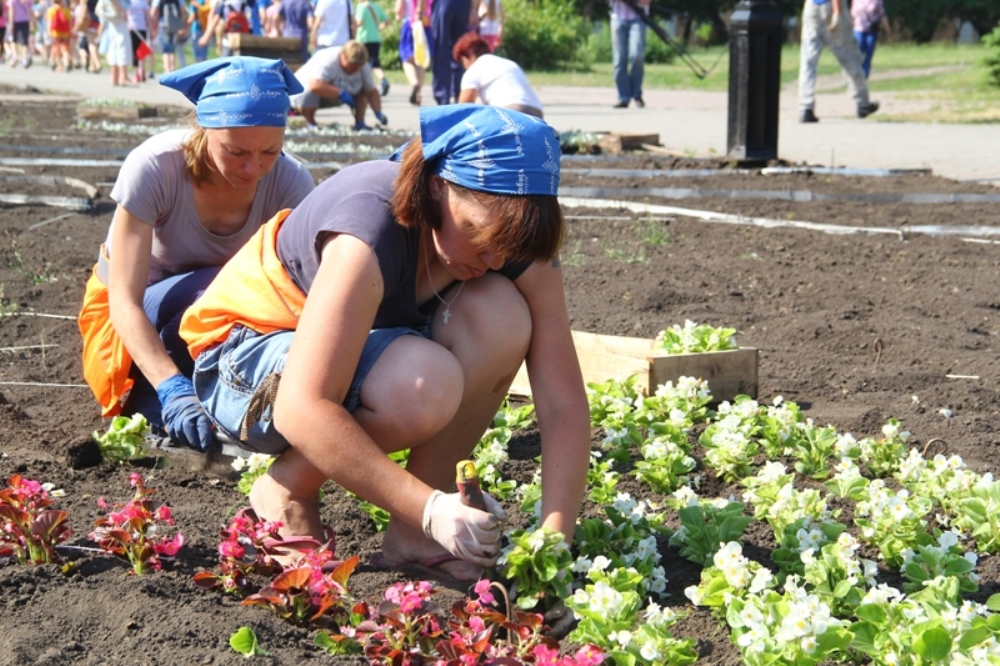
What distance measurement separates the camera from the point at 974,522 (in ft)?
10.2

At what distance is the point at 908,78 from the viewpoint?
24.2 meters

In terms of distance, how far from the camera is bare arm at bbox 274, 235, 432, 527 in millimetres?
2629

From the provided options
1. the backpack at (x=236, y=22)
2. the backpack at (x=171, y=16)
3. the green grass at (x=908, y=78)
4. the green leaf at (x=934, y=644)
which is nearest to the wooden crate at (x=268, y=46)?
the backpack at (x=236, y=22)

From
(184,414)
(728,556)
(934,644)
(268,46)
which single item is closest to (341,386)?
(728,556)

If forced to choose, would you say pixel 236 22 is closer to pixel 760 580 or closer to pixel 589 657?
pixel 760 580

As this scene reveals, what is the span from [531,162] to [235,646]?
1094 millimetres

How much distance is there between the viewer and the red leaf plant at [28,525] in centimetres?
267

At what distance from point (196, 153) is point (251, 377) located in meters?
1.06

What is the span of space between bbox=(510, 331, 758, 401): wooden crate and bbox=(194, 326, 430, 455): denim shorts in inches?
50.0

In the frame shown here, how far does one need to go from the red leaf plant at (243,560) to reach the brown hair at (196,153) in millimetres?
1485

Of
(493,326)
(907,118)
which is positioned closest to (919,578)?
(493,326)

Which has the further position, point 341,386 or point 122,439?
point 122,439

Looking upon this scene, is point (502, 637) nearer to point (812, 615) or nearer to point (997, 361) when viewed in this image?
point (812, 615)

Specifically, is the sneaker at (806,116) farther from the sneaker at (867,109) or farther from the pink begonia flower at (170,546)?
the pink begonia flower at (170,546)
